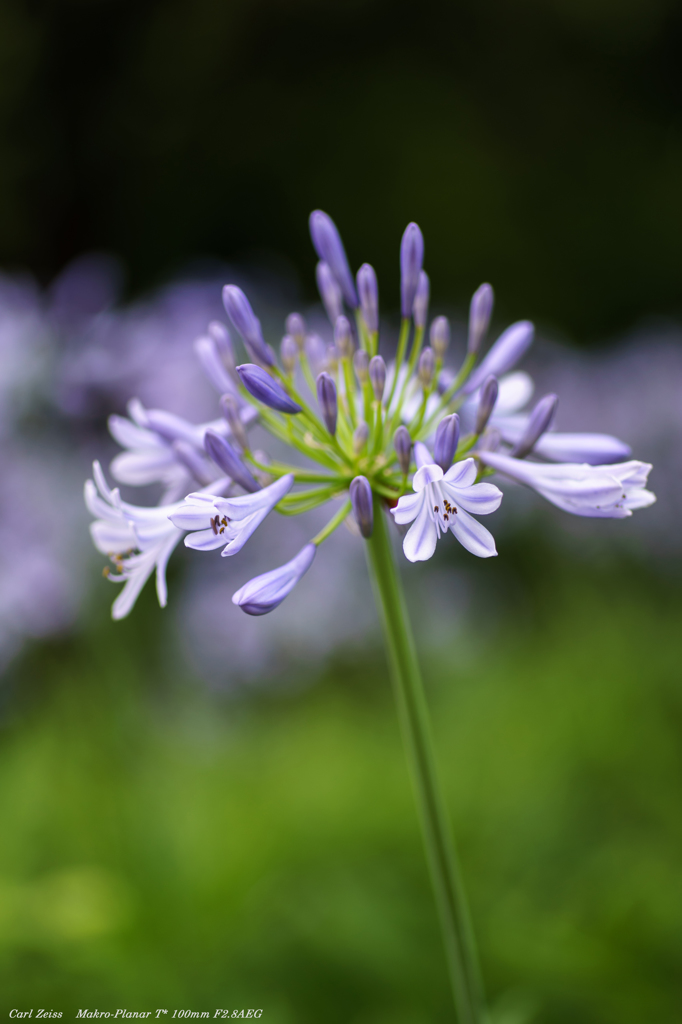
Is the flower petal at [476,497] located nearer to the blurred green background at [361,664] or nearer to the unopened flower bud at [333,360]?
the unopened flower bud at [333,360]

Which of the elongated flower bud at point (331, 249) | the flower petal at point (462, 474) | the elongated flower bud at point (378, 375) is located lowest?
the flower petal at point (462, 474)

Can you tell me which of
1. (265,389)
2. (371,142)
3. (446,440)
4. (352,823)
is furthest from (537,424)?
(371,142)

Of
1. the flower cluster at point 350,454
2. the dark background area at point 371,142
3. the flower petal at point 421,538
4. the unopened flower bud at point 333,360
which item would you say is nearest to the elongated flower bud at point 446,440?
the flower cluster at point 350,454

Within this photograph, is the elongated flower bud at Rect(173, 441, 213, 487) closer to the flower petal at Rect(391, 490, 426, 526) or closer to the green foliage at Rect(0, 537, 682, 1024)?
the flower petal at Rect(391, 490, 426, 526)

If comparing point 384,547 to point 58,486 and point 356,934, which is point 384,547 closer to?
point 356,934

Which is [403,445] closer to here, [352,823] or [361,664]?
[352,823]

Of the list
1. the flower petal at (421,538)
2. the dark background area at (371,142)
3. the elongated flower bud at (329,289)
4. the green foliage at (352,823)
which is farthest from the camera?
the dark background area at (371,142)

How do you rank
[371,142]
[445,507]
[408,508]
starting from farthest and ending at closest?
[371,142]
[445,507]
[408,508]
